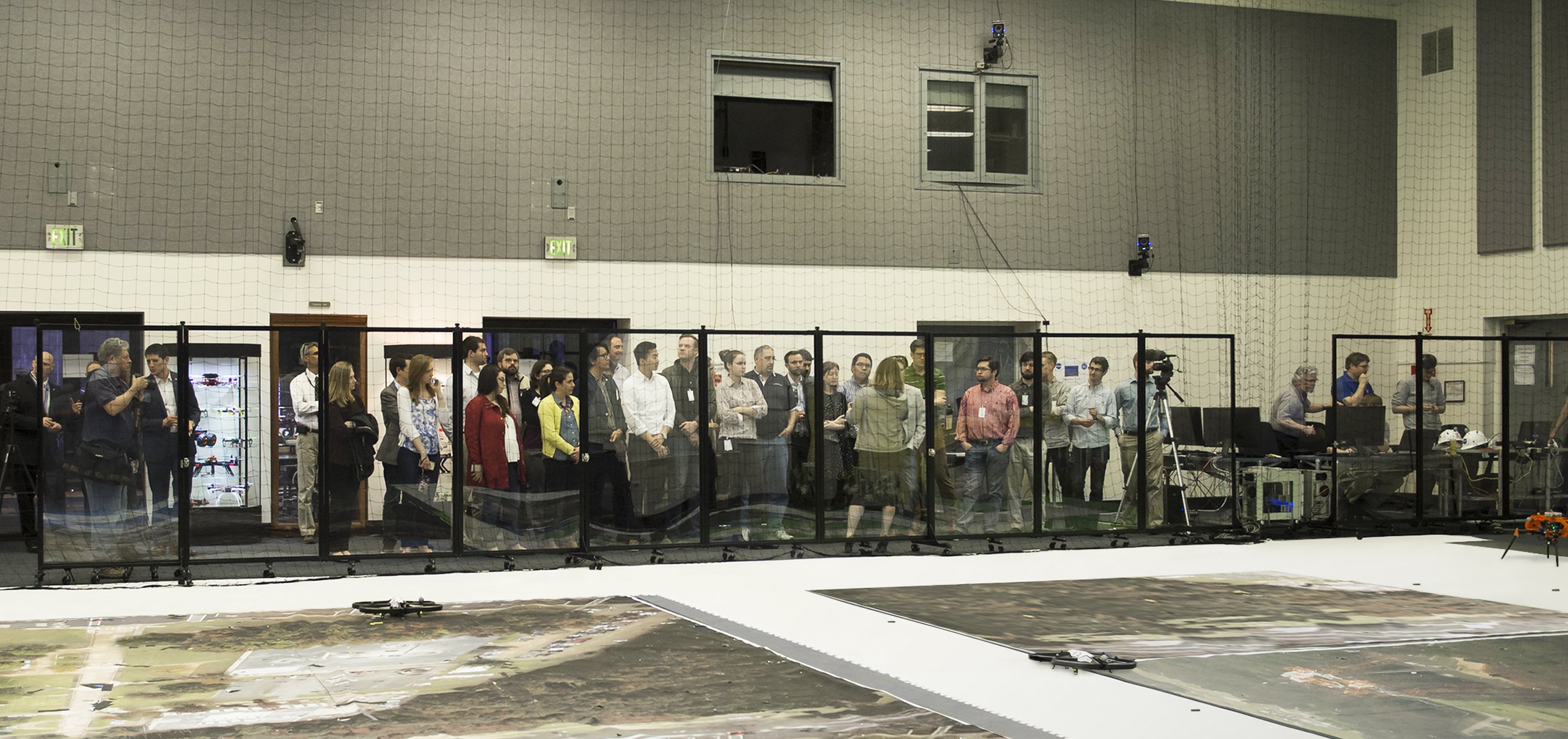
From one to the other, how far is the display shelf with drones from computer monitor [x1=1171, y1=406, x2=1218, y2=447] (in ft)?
23.0

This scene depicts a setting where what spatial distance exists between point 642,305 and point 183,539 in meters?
4.62

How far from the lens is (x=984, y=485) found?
1031 cm

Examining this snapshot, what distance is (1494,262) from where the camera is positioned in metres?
13.6

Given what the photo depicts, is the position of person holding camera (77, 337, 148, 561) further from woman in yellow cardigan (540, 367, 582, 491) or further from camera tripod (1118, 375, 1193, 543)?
camera tripod (1118, 375, 1193, 543)

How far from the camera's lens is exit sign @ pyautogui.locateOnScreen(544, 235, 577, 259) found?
11773 millimetres

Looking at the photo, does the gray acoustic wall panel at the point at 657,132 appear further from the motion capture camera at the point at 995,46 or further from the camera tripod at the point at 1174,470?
the camera tripod at the point at 1174,470

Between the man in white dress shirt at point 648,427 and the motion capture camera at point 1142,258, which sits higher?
the motion capture camera at point 1142,258

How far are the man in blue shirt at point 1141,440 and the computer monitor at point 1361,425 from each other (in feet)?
5.51

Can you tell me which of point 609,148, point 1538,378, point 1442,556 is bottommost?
point 1442,556

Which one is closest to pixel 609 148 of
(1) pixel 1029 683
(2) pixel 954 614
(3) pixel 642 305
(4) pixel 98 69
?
(3) pixel 642 305

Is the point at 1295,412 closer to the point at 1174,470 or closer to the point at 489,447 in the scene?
the point at 1174,470

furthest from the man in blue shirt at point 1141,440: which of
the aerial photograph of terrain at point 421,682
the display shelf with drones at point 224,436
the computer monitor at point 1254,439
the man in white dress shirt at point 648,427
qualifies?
the display shelf with drones at point 224,436

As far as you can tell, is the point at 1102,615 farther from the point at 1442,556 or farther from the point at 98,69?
the point at 98,69

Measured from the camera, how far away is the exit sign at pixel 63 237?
10.5m
